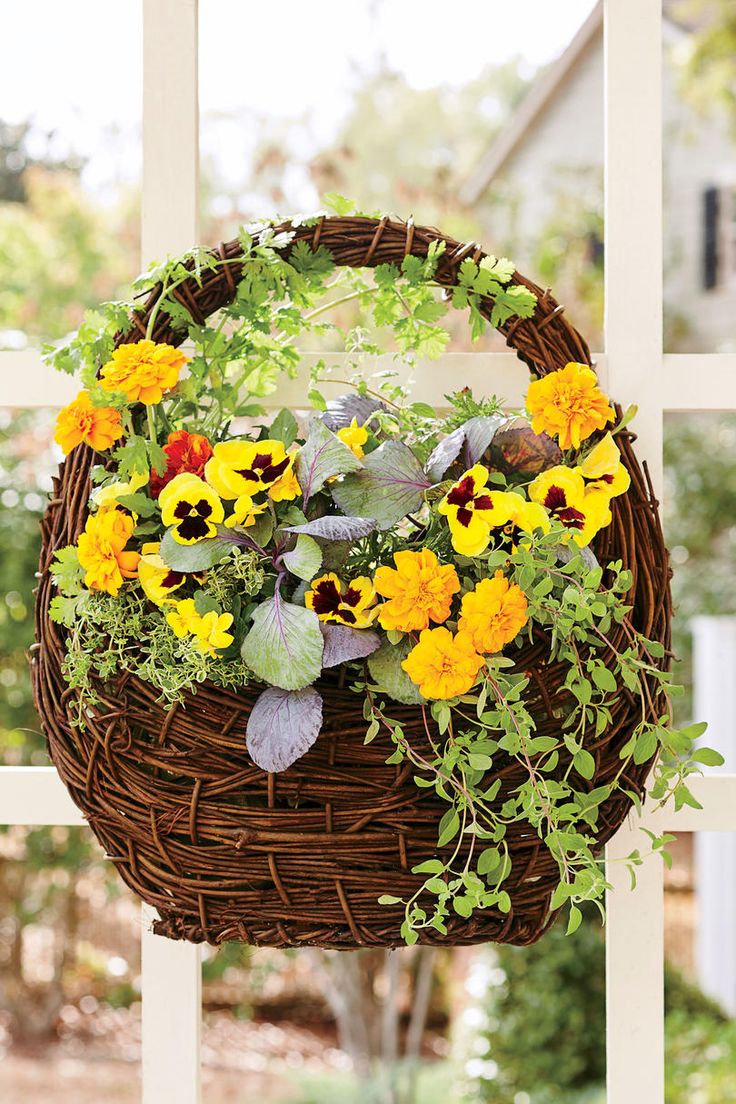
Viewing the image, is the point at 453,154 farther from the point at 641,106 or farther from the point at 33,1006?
the point at 641,106

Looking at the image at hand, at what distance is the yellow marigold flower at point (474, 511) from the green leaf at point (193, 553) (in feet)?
0.52

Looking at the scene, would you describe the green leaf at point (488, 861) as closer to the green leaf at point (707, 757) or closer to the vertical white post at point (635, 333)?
the green leaf at point (707, 757)

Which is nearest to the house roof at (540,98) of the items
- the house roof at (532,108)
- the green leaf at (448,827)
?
the house roof at (532,108)

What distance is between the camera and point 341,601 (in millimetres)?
712

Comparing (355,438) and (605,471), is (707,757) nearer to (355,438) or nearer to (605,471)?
(605,471)

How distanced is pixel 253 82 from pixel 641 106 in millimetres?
5495

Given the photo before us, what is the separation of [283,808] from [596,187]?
5474 mm

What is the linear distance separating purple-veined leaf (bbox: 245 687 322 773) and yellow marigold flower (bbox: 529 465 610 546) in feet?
0.70

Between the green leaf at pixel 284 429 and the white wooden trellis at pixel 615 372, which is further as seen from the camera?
the white wooden trellis at pixel 615 372

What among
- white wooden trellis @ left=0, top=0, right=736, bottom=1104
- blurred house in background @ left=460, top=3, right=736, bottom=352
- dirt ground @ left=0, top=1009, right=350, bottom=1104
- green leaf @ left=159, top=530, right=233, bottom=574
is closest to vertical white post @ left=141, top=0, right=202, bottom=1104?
white wooden trellis @ left=0, top=0, right=736, bottom=1104

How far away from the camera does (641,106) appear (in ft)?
3.14

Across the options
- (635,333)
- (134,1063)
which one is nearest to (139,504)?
(635,333)

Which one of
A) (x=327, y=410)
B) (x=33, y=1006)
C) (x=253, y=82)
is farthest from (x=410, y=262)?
(x=253, y=82)

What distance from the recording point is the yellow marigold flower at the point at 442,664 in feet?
2.21
